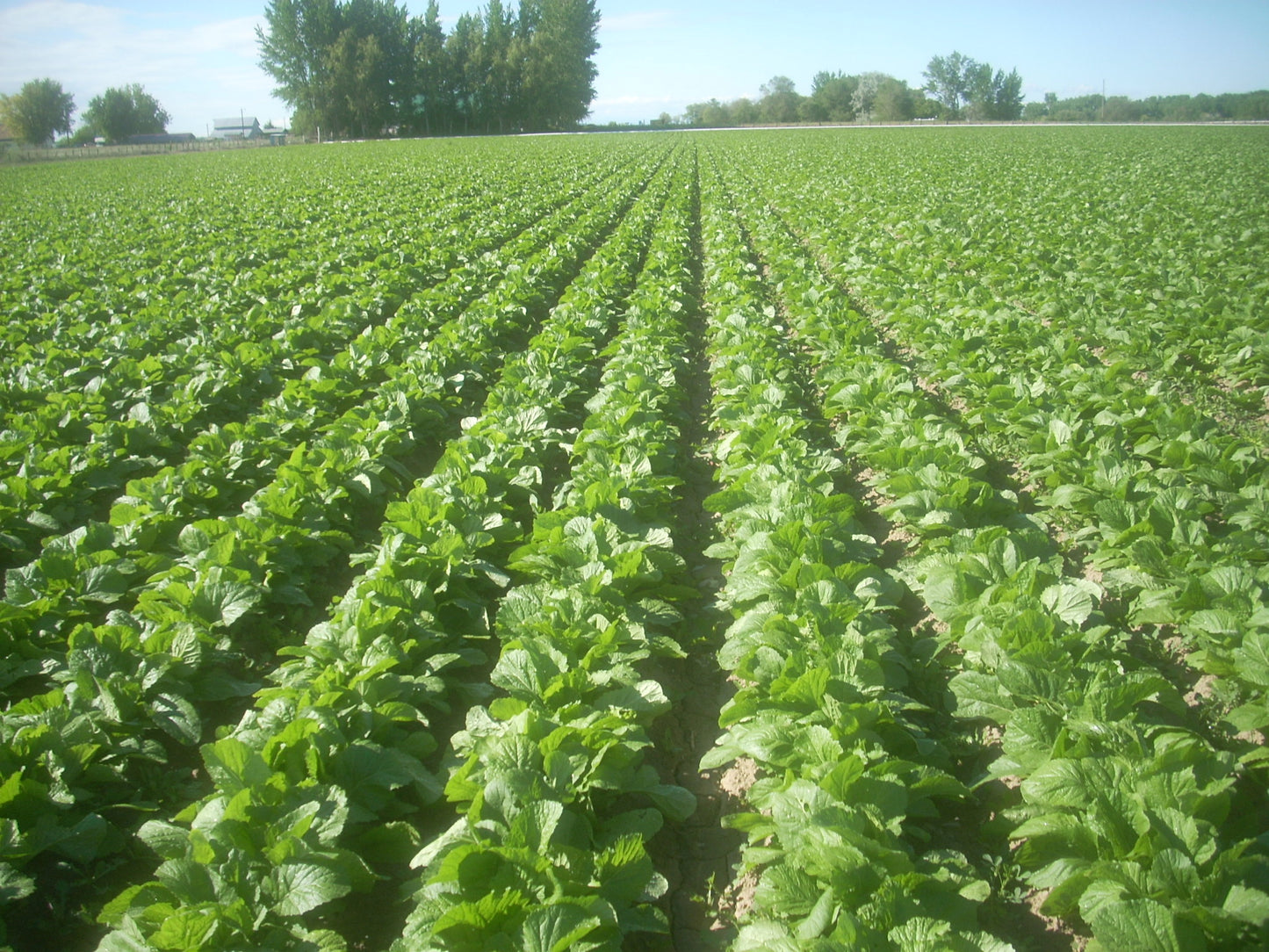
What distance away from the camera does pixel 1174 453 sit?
4.86 meters

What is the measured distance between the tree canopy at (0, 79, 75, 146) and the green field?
9772 cm

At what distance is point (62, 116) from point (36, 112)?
121 inches

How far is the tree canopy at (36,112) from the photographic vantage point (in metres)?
79.0

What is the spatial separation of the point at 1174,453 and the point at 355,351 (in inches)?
281

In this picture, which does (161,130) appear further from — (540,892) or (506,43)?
(540,892)

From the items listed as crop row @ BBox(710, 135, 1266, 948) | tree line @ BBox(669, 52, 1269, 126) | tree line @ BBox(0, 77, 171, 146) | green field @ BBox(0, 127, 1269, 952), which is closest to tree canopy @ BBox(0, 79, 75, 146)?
tree line @ BBox(0, 77, 171, 146)

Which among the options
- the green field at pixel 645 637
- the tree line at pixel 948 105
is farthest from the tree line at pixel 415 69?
the green field at pixel 645 637

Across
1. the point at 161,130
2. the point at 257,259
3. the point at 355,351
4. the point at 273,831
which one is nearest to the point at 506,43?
the point at 161,130

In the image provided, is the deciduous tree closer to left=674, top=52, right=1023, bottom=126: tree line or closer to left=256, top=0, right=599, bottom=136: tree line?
left=674, top=52, right=1023, bottom=126: tree line

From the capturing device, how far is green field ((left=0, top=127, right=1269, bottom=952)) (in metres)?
2.31

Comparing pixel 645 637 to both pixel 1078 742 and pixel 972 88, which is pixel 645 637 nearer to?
pixel 1078 742

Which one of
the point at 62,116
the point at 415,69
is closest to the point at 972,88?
the point at 415,69

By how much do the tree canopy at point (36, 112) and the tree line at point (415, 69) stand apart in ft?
96.0

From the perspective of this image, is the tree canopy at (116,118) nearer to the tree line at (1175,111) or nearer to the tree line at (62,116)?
the tree line at (62,116)
